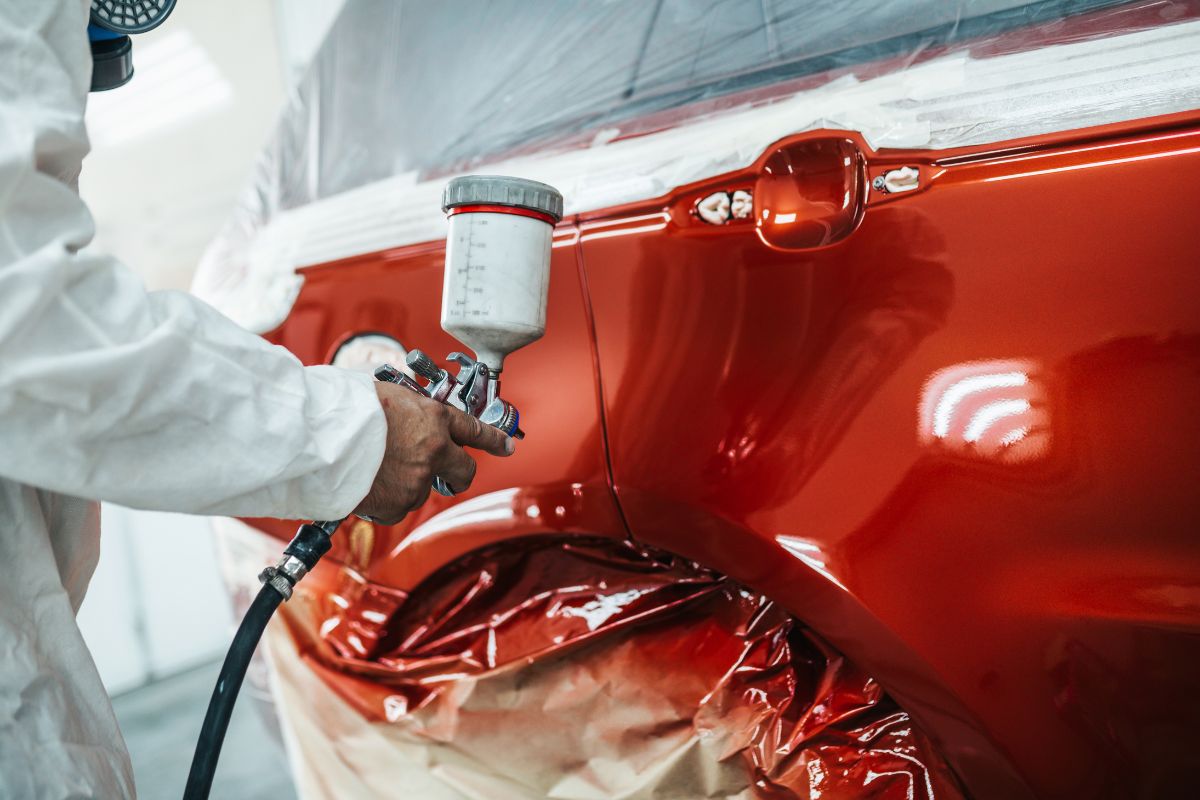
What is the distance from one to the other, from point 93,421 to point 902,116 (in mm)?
785

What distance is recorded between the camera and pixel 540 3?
4.77ft

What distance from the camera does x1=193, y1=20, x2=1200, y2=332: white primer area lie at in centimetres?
75

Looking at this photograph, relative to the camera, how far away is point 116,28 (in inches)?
33.8

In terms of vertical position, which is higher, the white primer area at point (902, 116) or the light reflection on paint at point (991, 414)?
the white primer area at point (902, 116)

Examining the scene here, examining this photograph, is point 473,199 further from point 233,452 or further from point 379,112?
point 379,112

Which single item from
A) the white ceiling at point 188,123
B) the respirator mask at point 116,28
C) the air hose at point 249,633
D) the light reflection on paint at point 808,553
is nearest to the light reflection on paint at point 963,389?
the light reflection on paint at point 808,553

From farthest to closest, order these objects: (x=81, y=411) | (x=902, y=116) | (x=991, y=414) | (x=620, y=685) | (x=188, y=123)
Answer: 1. (x=188, y=123)
2. (x=620, y=685)
3. (x=902, y=116)
4. (x=991, y=414)
5. (x=81, y=411)

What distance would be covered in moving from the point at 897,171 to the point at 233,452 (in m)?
0.67

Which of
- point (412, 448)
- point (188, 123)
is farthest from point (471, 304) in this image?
point (188, 123)

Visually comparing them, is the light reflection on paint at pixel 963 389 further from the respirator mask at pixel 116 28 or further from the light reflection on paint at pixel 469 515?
the respirator mask at pixel 116 28

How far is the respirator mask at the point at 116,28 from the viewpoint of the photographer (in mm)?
852

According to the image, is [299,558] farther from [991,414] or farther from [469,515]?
[991,414]

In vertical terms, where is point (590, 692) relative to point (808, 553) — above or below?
below

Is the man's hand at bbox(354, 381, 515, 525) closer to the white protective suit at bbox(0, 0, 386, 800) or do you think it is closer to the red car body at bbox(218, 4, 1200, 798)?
the white protective suit at bbox(0, 0, 386, 800)
